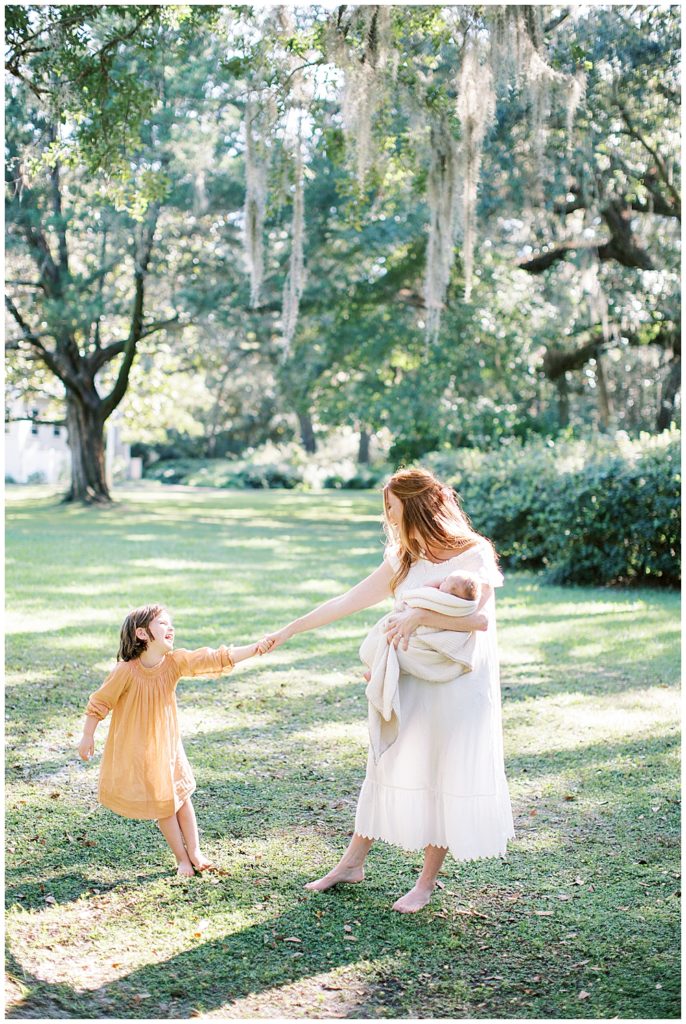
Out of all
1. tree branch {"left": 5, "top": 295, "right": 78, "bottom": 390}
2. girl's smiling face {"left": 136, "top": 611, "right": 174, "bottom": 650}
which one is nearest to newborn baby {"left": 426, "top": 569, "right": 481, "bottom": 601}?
girl's smiling face {"left": 136, "top": 611, "right": 174, "bottom": 650}

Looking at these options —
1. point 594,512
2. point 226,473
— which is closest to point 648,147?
point 594,512

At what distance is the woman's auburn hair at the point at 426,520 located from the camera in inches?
133

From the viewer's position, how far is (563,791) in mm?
4723

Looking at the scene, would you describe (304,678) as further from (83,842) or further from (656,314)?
(656,314)

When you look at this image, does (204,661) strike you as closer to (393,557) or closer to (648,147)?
(393,557)

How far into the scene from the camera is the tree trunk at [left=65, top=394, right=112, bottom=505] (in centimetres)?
2284

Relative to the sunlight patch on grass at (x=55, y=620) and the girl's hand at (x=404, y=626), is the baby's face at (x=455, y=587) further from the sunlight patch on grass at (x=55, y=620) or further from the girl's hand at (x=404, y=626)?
the sunlight patch on grass at (x=55, y=620)

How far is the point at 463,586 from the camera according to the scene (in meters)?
3.24

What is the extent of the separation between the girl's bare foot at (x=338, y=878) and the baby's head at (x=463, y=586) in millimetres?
1128

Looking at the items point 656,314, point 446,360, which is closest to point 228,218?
point 446,360

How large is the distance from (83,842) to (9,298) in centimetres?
1918

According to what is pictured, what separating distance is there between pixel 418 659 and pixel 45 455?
1528 inches

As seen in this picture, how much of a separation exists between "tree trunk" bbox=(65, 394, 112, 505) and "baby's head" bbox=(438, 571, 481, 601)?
67.6ft

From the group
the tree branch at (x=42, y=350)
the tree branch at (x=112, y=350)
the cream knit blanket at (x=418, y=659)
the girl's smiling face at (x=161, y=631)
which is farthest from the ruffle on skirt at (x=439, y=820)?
the tree branch at (x=42, y=350)
